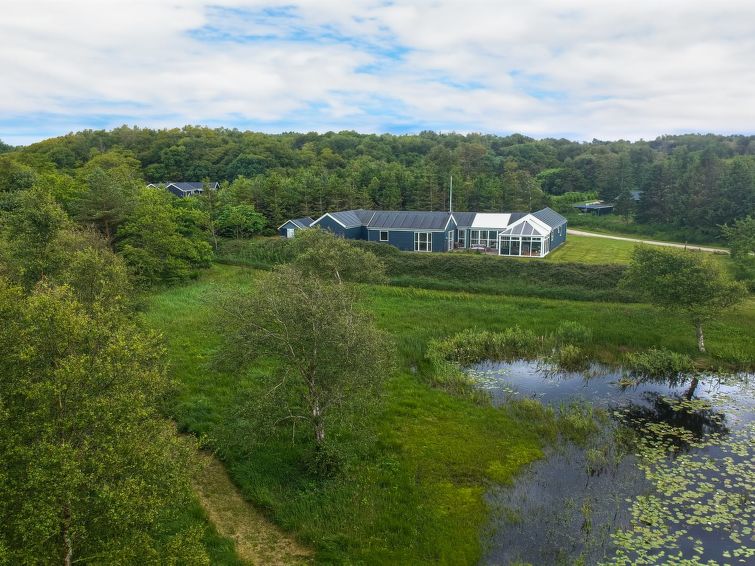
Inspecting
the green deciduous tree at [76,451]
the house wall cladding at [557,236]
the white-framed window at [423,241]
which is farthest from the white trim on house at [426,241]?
the green deciduous tree at [76,451]

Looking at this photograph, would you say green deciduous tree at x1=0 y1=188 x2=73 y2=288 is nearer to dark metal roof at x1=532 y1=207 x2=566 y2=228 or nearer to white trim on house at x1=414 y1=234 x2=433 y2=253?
white trim on house at x1=414 y1=234 x2=433 y2=253

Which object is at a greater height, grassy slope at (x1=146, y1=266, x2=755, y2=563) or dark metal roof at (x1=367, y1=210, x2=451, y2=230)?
dark metal roof at (x1=367, y1=210, x2=451, y2=230)

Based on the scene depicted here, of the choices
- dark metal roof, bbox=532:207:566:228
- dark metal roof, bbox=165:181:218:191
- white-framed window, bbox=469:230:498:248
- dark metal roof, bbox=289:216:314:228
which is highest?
dark metal roof, bbox=165:181:218:191

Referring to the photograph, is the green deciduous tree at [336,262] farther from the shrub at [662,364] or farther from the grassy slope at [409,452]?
the shrub at [662,364]

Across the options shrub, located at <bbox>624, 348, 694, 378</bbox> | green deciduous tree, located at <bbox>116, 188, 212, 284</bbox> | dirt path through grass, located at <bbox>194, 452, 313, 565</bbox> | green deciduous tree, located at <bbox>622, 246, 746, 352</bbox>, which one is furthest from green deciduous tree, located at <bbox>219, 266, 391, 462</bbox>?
green deciduous tree, located at <bbox>116, 188, 212, 284</bbox>

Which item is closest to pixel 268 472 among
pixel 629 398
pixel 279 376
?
pixel 279 376
